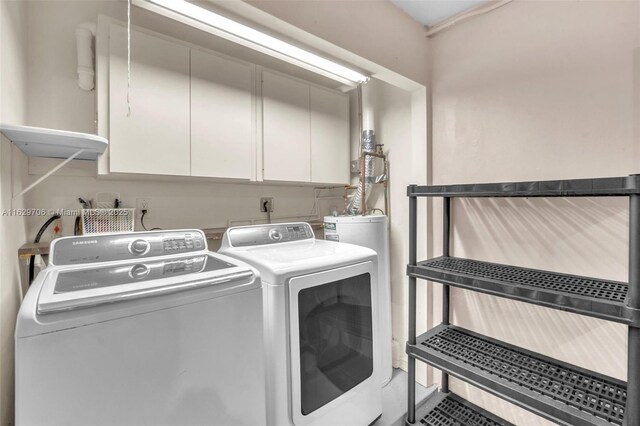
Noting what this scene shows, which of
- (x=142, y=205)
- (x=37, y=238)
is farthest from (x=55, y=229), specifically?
(x=142, y=205)

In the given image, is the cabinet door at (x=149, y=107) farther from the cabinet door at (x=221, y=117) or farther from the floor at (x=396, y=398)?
the floor at (x=396, y=398)

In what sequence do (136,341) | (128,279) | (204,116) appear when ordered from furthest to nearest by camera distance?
(204,116)
(128,279)
(136,341)

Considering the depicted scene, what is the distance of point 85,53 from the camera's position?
1614 millimetres

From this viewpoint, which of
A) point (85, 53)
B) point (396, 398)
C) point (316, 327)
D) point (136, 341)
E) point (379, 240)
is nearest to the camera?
point (136, 341)

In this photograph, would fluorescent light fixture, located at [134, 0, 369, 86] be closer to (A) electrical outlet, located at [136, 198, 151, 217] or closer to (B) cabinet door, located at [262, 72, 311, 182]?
(B) cabinet door, located at [262, 72, 311, 182]

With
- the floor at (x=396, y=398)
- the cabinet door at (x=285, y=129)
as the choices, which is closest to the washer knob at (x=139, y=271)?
the cabinet door at (x=285, y=129)

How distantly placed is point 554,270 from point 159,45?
8.72ft

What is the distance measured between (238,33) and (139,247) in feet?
4.08

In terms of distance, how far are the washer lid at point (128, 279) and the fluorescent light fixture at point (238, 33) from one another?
120cm

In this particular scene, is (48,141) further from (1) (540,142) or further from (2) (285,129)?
(1) (540,142)

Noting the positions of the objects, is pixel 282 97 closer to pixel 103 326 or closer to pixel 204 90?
pixel 204 90

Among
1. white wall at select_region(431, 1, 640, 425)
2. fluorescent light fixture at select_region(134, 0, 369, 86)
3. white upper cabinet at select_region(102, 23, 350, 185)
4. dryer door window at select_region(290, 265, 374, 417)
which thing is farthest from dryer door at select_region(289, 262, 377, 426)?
fluorescent light fixture at select_region(134, 0, 369, 86)

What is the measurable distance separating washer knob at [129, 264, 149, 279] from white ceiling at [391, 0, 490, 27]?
2205 mm

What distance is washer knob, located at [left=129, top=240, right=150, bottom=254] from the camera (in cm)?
139
